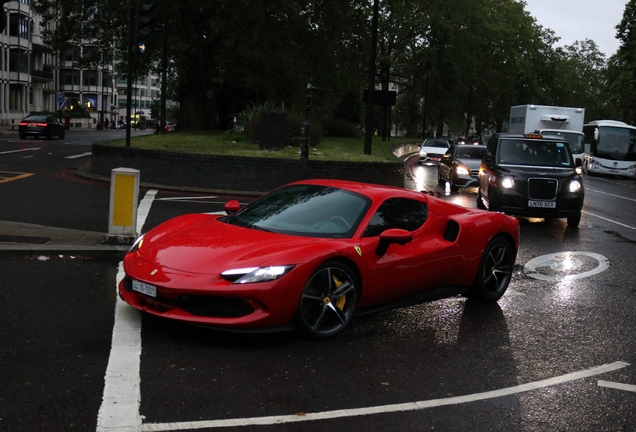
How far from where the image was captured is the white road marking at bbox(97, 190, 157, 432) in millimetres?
4473

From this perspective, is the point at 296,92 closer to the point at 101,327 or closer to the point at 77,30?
the point at 77,30

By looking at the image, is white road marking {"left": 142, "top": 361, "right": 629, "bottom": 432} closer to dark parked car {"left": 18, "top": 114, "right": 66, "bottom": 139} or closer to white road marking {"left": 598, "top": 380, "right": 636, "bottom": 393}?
white road marking {"left": 598, "top": 380, "right": 636, "bottom": 393}

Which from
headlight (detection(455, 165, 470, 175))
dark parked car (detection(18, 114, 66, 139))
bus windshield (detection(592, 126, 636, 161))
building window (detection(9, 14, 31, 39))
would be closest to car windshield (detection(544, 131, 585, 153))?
bus windshield (detection(592, 126, 636, 161))

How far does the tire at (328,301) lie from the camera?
6266mm

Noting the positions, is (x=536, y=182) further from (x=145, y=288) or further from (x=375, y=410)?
(x=375, y=410)

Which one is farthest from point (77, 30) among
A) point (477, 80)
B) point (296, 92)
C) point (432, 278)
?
point (477, 80)

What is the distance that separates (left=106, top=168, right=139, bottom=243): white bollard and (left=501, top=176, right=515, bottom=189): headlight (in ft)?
26.7

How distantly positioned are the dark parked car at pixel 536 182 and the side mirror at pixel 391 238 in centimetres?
954

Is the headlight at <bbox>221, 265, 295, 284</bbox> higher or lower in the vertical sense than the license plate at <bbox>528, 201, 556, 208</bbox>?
higher

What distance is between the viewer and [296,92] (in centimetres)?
4112

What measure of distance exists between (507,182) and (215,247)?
1053 cm

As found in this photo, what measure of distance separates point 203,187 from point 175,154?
1.13 meters

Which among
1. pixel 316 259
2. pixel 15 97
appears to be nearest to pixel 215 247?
pixel 316 259

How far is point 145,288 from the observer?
20.4 ft
